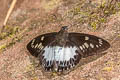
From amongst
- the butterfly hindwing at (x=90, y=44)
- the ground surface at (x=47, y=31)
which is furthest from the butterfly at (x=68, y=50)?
the ground surface at (x=47, y=31)

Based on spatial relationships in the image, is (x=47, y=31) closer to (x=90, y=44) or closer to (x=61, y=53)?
(x=61, y=53)

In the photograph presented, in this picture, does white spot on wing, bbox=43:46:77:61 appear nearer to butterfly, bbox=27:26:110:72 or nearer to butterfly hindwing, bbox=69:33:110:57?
butterfly, bbox=27:26:110:72

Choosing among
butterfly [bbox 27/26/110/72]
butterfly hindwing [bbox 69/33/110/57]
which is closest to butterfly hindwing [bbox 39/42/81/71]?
butterfly [bbox 27/26/110/72]

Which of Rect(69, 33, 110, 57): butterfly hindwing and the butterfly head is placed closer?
Rect(69, 33, 110, 57): butterfly hindwing

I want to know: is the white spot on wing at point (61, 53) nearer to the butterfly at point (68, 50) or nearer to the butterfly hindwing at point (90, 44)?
the butterfly at point (68, 50)

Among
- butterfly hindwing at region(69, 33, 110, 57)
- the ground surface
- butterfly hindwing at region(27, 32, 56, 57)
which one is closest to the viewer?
butterfly hindwing at region(69, 33, 110, 57)

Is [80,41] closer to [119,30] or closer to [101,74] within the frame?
[101,74]

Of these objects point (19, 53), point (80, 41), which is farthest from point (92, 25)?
point (19, 53)

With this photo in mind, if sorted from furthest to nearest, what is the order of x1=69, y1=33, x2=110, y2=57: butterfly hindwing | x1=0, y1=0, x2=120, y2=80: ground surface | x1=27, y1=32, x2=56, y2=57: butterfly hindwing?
x1=27, y1=32, x2=56, y2=57: butterfly hindwing → x1=0, y1=0, x2=120, y2=80: ground surface → x1=69, y1=33, x2=110, y2=57: butterfly hindwing
